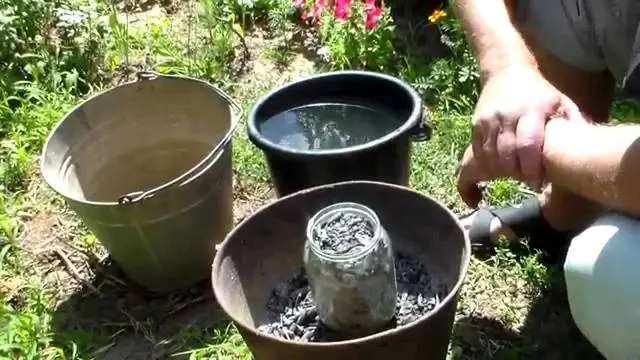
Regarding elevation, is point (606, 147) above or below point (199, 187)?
above

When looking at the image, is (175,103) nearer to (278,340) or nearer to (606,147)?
(278,340)

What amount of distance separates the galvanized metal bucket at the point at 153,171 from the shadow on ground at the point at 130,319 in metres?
0.05

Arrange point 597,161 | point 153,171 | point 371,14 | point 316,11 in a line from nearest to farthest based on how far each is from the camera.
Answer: point 597,161 < point 153,171 < point 371,14 < point 316,11

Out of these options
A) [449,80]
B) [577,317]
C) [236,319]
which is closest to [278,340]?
[236,319]

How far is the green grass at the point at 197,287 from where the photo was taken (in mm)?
2617

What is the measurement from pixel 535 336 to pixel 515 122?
0.75 metres

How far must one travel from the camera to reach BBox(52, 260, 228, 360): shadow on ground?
8.83 feet

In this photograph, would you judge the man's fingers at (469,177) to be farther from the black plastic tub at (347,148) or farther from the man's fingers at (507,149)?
the black plastic tub at (347,148)

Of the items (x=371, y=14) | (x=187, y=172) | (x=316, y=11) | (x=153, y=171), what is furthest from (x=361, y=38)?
(x=187, y=172)

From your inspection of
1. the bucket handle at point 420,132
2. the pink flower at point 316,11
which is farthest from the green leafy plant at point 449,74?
the bucket handle at point 420,132

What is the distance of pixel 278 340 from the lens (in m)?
1.98

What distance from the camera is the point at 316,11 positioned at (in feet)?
11.9

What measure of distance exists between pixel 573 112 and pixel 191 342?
1.18 m

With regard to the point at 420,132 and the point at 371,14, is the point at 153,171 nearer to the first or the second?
the point at 420,132
